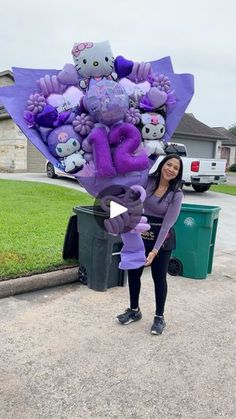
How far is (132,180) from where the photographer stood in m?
3.25

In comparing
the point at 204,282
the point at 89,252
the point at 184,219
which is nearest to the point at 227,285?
the point at 204,282

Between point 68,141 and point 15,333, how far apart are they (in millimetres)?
1791

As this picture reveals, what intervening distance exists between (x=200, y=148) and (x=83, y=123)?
26599 mm

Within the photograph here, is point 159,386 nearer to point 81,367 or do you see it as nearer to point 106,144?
point 81,367

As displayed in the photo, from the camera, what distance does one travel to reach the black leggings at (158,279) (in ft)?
12.4

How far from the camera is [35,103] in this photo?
3.04m

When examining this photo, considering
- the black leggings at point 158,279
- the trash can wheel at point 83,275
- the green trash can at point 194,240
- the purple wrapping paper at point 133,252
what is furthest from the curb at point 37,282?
the purple wrapping paper at point 133,252

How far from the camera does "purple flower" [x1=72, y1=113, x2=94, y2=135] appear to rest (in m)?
3.08

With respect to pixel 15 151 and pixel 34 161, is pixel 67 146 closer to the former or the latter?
pixel 15 151

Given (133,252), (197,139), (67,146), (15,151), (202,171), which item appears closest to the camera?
(67,146)

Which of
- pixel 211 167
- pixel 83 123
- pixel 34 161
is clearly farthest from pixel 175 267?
pixel 34 161

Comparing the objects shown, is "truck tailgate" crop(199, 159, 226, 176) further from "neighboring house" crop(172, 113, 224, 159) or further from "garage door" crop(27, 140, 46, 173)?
"neighboring house" crop(172, 113, 224, 159)

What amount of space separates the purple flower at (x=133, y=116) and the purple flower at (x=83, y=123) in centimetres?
28

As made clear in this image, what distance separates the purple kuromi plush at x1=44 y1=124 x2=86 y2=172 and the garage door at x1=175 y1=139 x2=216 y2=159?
24.7 meters
